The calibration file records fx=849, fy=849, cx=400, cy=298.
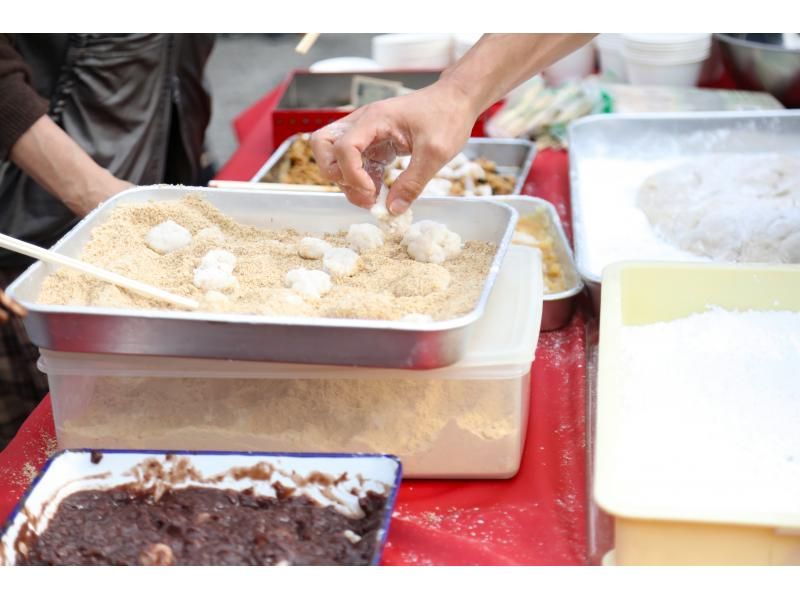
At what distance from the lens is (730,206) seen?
1.73 meters

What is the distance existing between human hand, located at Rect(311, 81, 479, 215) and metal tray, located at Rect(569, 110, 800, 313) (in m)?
0.95

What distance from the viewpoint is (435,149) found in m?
1.25

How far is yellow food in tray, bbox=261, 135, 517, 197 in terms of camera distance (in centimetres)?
206

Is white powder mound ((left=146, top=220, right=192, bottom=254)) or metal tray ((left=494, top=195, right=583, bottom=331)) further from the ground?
white powder mound ((left=146, top=220, right=192, bottom=254))

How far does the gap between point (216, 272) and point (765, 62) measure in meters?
1.95

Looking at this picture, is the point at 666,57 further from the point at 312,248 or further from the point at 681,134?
the point at 312,248

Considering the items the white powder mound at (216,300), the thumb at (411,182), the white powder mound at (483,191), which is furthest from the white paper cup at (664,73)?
the white powder mound at (216,300)

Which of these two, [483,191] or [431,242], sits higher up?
[431,242]

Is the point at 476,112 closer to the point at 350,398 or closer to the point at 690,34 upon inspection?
the point at 350,398

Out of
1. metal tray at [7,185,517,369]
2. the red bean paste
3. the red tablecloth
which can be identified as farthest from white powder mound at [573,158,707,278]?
the red bean paste

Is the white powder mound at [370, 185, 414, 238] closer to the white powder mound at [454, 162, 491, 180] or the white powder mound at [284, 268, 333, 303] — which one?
the white powder mound at [284, 268, 333, 303]

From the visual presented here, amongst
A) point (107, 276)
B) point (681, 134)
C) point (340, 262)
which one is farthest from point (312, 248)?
point (681, 134)
